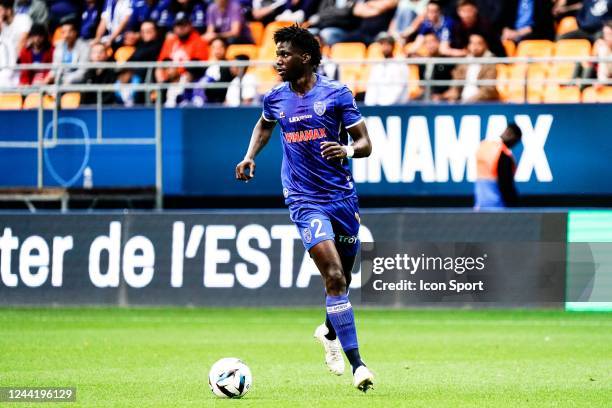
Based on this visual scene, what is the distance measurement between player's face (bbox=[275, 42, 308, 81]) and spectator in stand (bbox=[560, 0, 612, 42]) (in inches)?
415

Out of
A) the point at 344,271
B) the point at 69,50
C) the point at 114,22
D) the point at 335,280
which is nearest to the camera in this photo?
the point at 335,280

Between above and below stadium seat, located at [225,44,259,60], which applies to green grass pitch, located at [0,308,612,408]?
below

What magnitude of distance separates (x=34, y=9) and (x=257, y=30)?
429 centimetres

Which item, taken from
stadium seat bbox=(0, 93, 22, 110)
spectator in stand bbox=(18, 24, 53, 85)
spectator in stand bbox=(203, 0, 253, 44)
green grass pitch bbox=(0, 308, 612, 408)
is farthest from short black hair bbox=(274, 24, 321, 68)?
spectator in stand bbox=(18, 24, 53, 85)

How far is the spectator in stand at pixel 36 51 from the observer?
21.5 meters

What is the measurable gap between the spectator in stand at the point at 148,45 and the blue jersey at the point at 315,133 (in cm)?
1163

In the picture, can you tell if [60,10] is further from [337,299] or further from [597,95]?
[337,299]

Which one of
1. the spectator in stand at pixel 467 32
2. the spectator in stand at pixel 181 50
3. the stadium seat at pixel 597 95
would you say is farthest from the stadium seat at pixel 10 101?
the stadium seat at pixel 597 95

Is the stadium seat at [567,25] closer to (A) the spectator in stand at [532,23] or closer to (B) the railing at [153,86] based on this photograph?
(A) the spectator in stand at [532,23]

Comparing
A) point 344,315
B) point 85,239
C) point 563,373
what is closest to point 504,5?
point 85,239

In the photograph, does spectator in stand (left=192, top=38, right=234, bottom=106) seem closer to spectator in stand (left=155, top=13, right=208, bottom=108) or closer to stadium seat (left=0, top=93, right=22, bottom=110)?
spectator in stand (left=155, top=13, right=208, bottom=108)

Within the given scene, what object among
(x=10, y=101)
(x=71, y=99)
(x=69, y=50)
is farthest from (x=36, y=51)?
(x=71, y=99)

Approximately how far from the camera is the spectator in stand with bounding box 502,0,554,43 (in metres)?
19.7

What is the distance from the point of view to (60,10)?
2250 centimetres
